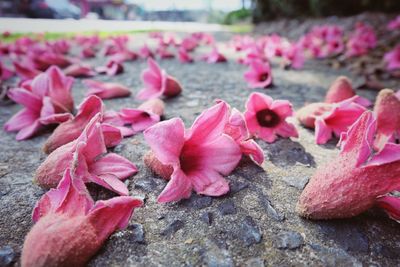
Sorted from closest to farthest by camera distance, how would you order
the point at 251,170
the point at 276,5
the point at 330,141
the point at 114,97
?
the point at 251,170, the point at 330,141, the point at 114,97, the point at 276,5

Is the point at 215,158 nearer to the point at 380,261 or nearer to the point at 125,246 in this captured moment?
the point at 125,246

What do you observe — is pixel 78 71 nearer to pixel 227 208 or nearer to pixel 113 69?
pixel 113 69

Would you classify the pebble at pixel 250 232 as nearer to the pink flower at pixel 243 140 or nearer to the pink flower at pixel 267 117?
the pink flower at pixel 243 140

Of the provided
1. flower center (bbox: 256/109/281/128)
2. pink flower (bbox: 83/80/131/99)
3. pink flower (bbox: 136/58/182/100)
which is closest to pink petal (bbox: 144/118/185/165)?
flower center (bbox: 256/109/281/128)

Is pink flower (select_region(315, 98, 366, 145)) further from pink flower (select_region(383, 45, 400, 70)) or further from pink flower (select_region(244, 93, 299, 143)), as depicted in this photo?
pink flower (select_region(383, 45, 400, 70))

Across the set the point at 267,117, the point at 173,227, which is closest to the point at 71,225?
the point at 173,227

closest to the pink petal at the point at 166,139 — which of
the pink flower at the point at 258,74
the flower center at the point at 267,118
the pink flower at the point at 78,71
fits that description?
the flower center at the point at 267,118

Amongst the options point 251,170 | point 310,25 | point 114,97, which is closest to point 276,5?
point 310,25
